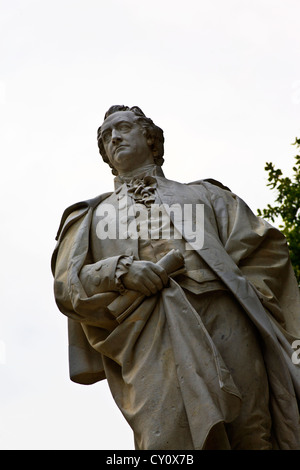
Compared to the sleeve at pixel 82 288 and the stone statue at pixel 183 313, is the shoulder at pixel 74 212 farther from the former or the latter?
the sleeve at pixel 82 288

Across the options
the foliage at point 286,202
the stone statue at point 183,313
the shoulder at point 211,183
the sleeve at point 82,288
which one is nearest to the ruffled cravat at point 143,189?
the stone statue at point 183,313

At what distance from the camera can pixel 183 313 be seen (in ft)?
26.8

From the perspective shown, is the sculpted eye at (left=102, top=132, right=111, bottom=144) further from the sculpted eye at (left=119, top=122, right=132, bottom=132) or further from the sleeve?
the sleeve

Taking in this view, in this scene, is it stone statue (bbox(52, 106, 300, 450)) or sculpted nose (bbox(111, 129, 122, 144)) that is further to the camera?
sculpted nose (bbox(111, 129, 122, 144))

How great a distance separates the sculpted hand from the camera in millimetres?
8297

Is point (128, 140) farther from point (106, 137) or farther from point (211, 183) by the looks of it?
point (211, 183)

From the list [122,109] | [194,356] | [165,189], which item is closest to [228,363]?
[194,356]

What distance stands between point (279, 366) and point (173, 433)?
1.01 metres

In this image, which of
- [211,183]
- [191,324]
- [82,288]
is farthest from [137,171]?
[191,324]

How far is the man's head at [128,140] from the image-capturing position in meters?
9.70
